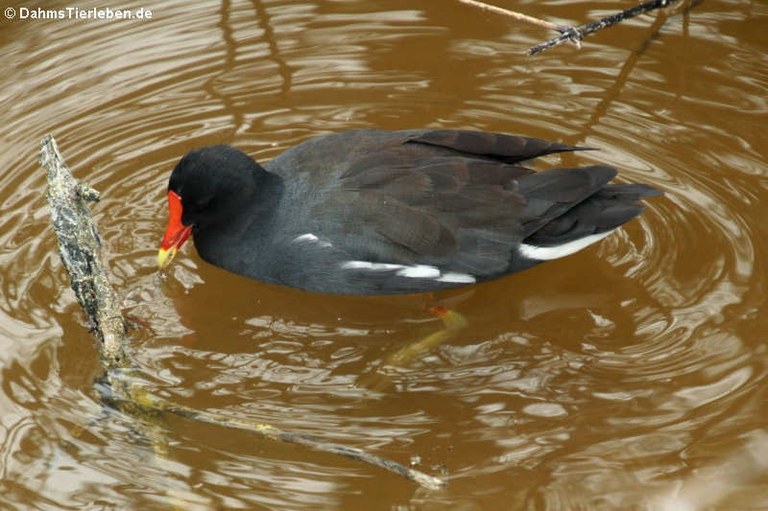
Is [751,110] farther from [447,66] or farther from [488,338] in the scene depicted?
[488,338]

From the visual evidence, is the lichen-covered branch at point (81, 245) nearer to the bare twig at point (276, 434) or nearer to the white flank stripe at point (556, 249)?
the bare twig at point (276, 434)

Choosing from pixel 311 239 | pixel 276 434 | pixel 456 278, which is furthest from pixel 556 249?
pixel 276 434

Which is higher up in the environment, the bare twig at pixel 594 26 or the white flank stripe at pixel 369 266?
the bare twig at pixel 594 26

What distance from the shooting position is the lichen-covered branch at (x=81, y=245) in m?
3.99

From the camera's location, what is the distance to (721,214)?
5.22 meters

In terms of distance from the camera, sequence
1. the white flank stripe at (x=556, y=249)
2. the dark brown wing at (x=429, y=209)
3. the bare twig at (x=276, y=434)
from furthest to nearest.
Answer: the white flank stripe at (x=556, y=249), the dark brown wing at (x=429, y=209), the bare twig at (x=276, y=434)

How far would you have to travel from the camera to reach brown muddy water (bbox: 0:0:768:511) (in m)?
3.96

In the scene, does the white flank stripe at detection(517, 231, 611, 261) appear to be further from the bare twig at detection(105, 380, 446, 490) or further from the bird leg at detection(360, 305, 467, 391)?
the bare twig at detection(105, 380, 446, 490)

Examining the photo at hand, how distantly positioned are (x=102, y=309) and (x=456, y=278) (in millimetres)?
1467

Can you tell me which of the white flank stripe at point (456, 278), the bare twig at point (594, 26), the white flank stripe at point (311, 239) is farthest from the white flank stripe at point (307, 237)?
the bare twig at point (594, 26)

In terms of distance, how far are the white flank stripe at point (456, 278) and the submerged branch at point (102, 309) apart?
0.99 m

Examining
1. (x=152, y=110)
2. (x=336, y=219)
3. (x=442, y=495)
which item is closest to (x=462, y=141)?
(x=336, y=219)

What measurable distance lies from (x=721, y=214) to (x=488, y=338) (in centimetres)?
136

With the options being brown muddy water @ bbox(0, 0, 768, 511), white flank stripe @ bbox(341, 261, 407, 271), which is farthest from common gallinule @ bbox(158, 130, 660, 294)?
brown muddy water @ bbox(0, 0, 768, 511)
